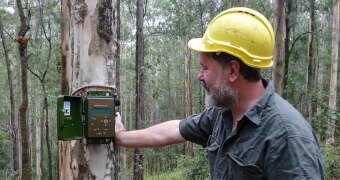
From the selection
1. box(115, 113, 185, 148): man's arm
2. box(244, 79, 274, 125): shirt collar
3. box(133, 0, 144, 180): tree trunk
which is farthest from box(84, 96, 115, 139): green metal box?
box(133, 0, 144, 180): tree trunk

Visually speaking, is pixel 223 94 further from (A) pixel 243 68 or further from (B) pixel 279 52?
(B) pixel 279 52

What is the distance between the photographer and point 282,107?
187cm

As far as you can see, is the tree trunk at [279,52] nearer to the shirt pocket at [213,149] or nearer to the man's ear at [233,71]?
the shirt pocket at [213,149]

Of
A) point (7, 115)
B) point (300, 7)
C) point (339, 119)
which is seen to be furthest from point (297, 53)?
point (7, 115)

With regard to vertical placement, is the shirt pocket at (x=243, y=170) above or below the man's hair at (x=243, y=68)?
below

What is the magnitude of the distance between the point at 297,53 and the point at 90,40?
20.6 metres

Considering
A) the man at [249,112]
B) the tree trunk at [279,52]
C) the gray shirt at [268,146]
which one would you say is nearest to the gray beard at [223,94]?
the man at [249,112]

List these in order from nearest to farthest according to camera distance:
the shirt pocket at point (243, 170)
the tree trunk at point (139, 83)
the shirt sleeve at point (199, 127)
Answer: the shirt pocket at point (243, 170) < the shirt sleeve at point (199, 127) < the tree trunk at point (139, 83)

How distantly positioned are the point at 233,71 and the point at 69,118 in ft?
3.08

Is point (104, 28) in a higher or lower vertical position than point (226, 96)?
higher

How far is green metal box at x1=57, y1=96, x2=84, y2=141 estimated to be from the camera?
2107 mm

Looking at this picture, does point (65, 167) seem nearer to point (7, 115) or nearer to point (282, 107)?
point (282, 107)

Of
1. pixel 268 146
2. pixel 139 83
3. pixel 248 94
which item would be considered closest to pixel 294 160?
pixel 268 146

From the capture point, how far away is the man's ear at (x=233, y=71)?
1981mm
